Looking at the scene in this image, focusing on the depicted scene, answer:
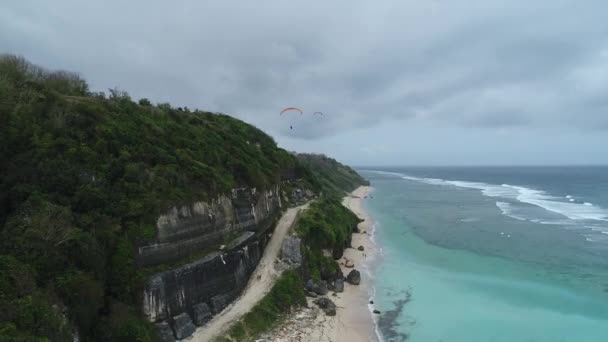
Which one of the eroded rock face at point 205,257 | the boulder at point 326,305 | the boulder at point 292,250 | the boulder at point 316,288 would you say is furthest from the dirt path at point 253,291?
the boulder at point 326,305

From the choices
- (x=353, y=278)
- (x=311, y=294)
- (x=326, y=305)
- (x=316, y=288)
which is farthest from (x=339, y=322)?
(x=353, y=278)

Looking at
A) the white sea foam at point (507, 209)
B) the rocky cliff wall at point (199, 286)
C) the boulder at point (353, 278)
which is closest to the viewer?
the rocky cliff wall at point (199, 286)

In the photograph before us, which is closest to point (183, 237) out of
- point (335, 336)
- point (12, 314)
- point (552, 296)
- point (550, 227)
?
point (12, 314)

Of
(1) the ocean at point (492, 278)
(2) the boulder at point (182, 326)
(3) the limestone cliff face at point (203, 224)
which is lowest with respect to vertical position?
(1) the ocean at point (492, 278)

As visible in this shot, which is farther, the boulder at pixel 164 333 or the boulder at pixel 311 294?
the boulder at pixel 311 294

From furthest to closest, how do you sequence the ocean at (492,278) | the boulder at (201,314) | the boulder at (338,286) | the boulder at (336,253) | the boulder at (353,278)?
the boulder at (336,253)
the boulder at (353,278)
the boulder at (338,286)
the ocean at (492,278)
the boulder at (201,314)

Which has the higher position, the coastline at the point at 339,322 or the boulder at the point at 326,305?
the boulder at the point at 326,305

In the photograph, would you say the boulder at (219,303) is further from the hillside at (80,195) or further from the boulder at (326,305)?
the boulder at (326,305)
